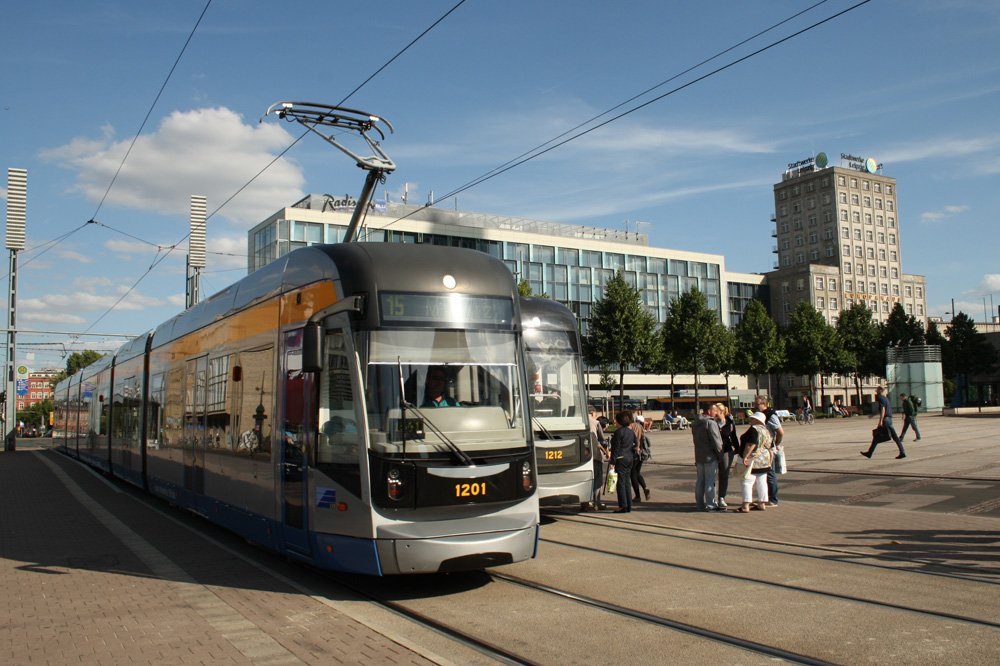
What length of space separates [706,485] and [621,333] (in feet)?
123

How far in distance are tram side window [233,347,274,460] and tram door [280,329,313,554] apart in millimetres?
420

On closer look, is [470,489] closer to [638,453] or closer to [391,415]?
[391,415]

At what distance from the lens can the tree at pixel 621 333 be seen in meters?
49.8

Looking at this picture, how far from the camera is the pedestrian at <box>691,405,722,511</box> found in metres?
12.4

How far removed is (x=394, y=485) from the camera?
21.7 ft

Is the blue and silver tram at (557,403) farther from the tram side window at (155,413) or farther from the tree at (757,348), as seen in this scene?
the tree at (757,348)

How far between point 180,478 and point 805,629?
9.47 m

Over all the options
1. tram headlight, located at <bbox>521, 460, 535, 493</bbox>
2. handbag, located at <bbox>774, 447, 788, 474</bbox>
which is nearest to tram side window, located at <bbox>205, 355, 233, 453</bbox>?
tram headlight, located at <bbox>521, 460, 535, 493</bbox>

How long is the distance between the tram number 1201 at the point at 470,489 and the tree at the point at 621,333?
43442 millimetres

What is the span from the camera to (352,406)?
6.83 metres

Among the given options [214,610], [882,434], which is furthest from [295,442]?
[882,434]

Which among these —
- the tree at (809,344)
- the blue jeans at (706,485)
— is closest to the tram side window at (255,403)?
the blue jeans at (706,485)

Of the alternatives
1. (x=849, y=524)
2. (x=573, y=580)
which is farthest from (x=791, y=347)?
(x=573, y=580)

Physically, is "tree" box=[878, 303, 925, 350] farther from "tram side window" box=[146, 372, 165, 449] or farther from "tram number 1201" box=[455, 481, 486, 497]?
"tram number 1201" box=[455, 481, 486, 497]
